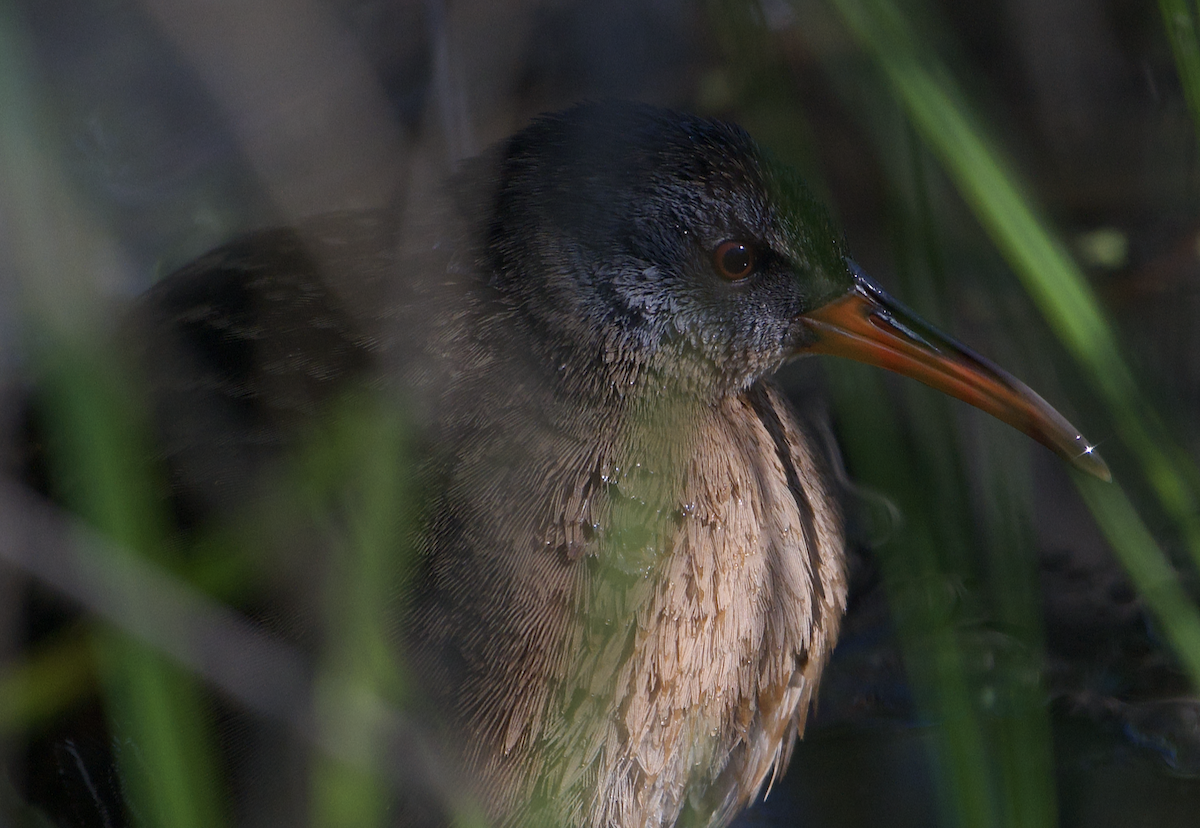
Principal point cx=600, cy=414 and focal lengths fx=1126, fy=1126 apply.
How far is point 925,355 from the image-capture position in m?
1.52

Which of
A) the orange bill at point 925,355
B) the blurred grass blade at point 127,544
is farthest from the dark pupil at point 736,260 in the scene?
the blurred grass blade at point 127,544

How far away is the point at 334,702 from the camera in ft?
3.34

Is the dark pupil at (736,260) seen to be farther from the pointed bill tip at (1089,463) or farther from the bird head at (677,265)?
the pointed bill tip at (1089,463)

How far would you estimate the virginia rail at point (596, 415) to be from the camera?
1.40 m

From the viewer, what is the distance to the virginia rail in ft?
4.59

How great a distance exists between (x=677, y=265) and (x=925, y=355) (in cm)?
37

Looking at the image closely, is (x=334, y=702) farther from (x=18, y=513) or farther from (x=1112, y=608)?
(x=1112, y=608)

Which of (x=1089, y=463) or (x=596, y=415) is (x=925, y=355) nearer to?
(x=1089, y=463)

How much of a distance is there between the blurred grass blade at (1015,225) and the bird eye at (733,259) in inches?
10.3

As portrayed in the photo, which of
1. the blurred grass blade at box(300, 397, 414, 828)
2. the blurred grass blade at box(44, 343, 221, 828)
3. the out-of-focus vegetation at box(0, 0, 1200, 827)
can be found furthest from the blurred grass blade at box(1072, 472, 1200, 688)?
the blurred grass blade at box(44, 343, 221, 828)

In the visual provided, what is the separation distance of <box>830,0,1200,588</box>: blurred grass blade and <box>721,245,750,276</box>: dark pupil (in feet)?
0.86

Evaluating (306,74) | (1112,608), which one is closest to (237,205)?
(306,74)

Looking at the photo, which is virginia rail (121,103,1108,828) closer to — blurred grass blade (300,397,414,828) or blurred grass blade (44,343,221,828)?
blurred grass blade (300,397,414,828)

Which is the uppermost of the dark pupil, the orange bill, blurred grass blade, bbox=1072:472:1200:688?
the dark pupil
